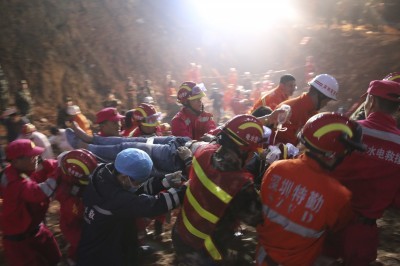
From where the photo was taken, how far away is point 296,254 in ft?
7.80

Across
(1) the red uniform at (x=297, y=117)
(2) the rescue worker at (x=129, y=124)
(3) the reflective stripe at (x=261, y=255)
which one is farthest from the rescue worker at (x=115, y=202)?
(2) the rescue worker at (x=129, y=124)

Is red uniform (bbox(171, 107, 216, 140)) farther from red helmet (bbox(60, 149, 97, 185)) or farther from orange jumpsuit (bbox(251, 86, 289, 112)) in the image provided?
red helmet (bbox(60, 149, 97, 185))

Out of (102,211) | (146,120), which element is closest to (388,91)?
(102,211)

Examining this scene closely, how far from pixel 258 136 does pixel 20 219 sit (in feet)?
8.58

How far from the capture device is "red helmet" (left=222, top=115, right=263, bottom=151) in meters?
2.59

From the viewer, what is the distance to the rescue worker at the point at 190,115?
203 inches

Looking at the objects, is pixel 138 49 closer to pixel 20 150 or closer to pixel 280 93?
pixel 280 93

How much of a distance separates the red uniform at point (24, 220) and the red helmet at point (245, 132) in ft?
6.61

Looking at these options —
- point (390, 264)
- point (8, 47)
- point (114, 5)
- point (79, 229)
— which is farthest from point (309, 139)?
point (114, 5)

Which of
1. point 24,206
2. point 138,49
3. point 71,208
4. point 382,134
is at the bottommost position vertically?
point 71,208

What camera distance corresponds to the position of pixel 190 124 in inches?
208

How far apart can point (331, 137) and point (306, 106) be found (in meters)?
2.26

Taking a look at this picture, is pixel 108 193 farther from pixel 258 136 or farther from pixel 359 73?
pixel 359 73

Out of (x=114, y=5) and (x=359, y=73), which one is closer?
(x=359, y=73)
